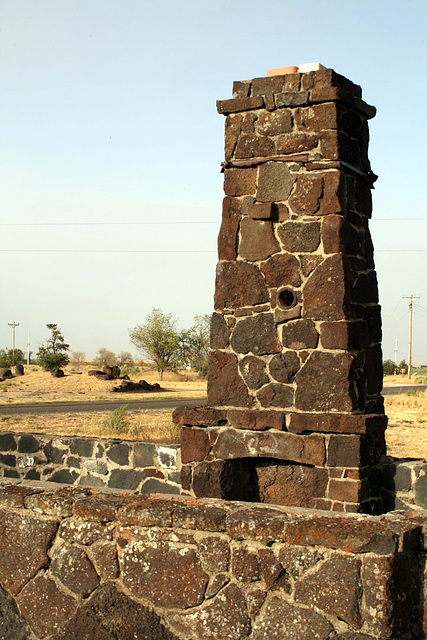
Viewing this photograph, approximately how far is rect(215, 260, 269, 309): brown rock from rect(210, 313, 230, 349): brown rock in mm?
115

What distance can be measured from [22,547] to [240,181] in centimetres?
406

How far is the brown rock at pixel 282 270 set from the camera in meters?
6.45

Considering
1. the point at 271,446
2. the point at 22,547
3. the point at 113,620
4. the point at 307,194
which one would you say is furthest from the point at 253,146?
the point at 113,620

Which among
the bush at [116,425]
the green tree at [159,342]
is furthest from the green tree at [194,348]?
the bush at [116,425]

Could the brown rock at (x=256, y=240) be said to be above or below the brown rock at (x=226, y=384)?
above

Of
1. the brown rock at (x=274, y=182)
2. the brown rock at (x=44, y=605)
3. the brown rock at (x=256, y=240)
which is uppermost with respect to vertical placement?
the brown rock at (x=274, y=182)

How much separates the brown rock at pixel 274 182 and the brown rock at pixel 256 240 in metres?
0.23

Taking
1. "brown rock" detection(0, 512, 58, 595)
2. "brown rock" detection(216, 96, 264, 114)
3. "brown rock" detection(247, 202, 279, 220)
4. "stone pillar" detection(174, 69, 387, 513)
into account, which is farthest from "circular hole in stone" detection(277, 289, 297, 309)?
"brown rock" detection(0, 512, 58, 595)

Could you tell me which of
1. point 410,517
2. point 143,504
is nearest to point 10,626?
point 143,504

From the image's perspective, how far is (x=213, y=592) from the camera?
10.6ft

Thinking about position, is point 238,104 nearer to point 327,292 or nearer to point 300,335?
point 327,292

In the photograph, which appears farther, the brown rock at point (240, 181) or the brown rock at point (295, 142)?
the brown rock at point (240, 181)

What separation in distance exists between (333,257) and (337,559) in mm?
3583

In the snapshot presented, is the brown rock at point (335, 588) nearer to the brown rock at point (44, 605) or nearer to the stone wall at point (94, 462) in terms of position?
the brown rock at point (44, 605)
